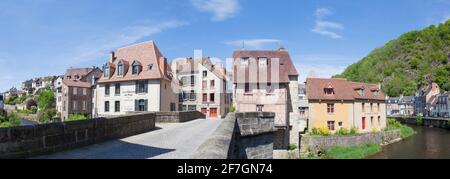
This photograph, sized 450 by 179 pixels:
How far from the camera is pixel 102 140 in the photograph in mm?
10508

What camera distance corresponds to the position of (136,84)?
31297 mm

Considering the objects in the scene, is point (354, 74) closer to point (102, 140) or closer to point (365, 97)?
point (365, 97)

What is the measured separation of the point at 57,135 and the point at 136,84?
2357 centimetres

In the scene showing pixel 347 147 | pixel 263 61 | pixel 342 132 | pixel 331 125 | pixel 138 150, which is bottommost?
pixel 347 147

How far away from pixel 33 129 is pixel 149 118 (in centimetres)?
751

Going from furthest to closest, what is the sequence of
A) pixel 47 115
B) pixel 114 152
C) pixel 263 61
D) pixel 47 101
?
pixel 47 101
pixel 47 115
pixel 263 61
pixel 114 152

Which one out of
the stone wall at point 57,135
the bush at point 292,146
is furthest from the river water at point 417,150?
the stone wall at point 57,135

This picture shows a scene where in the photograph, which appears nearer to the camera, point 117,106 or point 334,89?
point 117,106

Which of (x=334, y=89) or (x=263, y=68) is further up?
(x=263, y=68)

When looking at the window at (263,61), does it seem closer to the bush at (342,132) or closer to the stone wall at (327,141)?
the stone wall at (327,141)

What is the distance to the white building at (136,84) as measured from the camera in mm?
30406

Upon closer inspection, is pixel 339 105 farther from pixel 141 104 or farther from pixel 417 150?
pixel 141 104

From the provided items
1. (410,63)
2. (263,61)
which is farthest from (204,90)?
(410,63)
